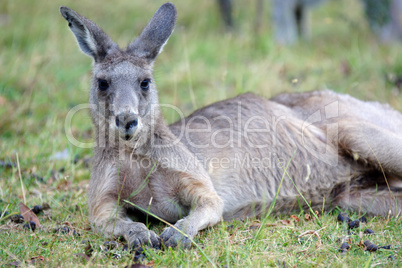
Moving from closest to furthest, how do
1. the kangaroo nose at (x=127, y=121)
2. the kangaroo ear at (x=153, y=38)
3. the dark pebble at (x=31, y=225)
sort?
the kangaroo nose at (x=127, y=121), the dark pebble at (x=31, y=225), the kangaroo ear at (x=153, y=38)

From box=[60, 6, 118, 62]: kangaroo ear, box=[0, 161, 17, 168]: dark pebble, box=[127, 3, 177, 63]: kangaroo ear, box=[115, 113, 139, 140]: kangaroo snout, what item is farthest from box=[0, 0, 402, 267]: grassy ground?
box=[127, 3, 177, 63]: kangaroo ear

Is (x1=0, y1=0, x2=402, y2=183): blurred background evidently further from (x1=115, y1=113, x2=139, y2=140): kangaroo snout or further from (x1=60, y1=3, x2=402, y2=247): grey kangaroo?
A: (x1=115, y1=113, x2=139, y2=140): kangaroo snout

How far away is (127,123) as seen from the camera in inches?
142

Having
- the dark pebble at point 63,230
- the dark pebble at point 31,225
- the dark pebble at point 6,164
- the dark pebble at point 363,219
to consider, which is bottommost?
the dark pebble at point 363,219

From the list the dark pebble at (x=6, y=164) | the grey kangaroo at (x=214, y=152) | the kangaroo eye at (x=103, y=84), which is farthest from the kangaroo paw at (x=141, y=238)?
the dark pebble at (x=6, y=164)

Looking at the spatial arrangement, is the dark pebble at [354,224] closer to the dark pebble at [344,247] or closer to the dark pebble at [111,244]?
the dark pebble at [344,247]

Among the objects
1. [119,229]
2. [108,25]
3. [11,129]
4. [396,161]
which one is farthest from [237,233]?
[108,25]

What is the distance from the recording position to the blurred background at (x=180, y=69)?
19.5 feet

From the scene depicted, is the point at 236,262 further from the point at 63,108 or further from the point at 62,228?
the point at 63,108

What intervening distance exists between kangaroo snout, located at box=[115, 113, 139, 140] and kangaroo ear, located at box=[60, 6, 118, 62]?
0.89m

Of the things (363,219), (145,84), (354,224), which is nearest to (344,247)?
(354,224)

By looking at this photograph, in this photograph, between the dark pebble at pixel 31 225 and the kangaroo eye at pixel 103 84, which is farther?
the kangaroo eye at pixel 103 84

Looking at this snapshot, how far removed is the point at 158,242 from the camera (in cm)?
343

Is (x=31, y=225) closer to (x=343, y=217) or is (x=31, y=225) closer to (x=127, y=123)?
(x=127, y=123)
